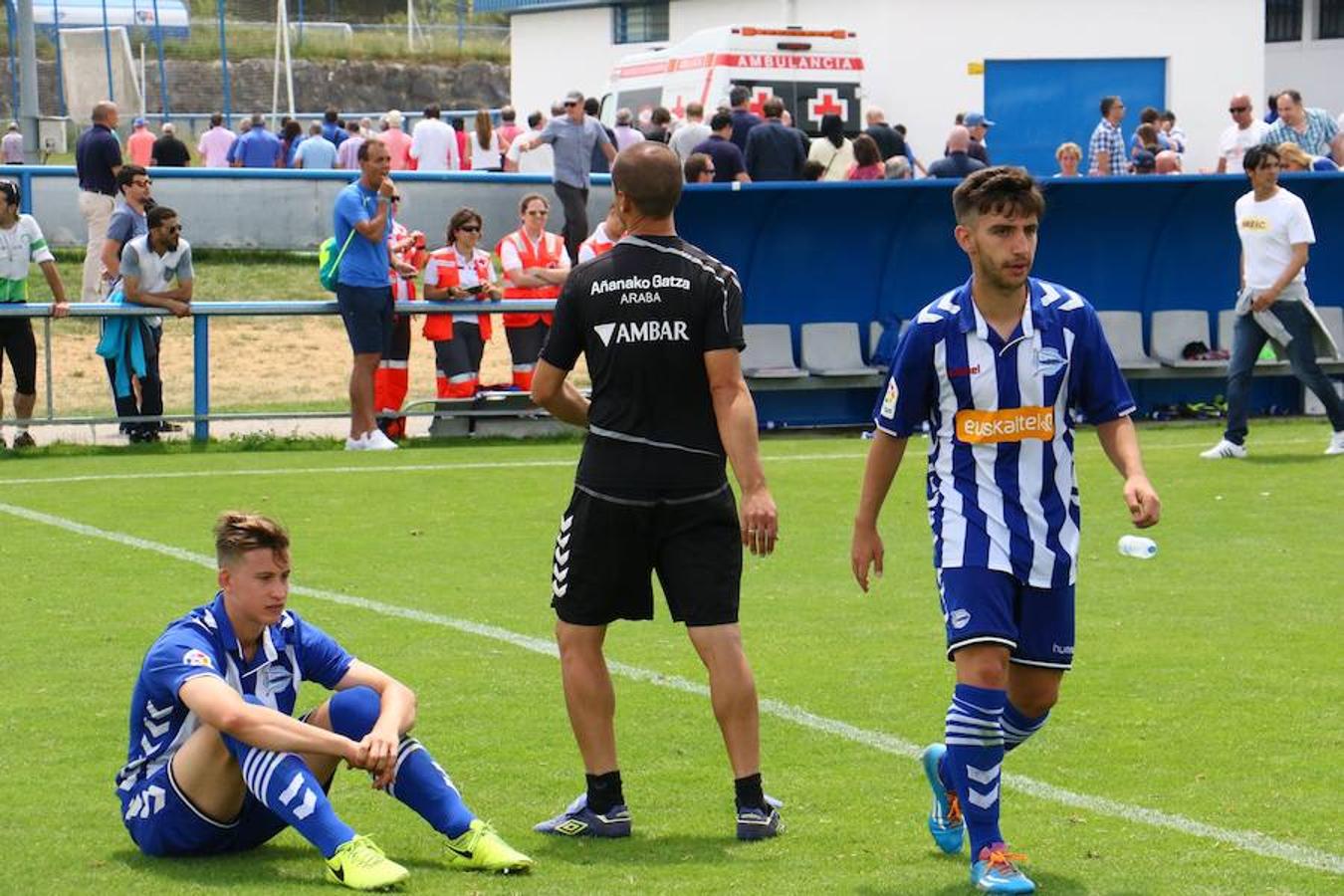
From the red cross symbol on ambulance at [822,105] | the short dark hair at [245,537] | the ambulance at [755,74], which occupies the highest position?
the ambulance at [755,74]

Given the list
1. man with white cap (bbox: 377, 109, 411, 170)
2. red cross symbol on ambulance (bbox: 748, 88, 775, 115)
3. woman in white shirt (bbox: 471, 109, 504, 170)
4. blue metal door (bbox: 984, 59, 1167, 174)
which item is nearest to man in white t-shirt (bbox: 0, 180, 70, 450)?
red cross symbol on ambulance (bbox: 748, 88, 775, 115)

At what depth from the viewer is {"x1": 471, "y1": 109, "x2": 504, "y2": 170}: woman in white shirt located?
31.3 m

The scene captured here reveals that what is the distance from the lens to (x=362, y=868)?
17.9ft

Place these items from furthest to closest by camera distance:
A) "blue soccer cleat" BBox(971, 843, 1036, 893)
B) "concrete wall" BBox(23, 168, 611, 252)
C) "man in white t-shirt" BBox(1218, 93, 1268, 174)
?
"concrete wall" BBox(23, 168, 611, 252)
"man in white t-shirt" BBox(1218, 93, 1268, 174)
"blue soccer cleat" BBox(971, 843, 1036, 893)

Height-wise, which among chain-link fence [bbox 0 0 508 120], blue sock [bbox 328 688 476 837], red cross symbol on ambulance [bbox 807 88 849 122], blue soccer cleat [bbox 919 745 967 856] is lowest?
blue soccer cleat [bbox 919 745 967 856]

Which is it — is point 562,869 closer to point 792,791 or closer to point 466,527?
point 792,791

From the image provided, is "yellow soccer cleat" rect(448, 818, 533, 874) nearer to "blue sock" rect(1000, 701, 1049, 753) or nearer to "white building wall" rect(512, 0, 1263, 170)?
"blue sock" rect(1000, 701, 1049, 753)

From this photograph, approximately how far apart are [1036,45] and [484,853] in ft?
109

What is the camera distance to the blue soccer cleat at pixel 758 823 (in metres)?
6.06

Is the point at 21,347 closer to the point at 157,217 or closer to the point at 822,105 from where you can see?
the point at 157,217

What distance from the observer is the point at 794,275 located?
59.1 ft

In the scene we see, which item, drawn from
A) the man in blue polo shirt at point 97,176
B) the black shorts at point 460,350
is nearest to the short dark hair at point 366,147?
the black shorts at point 460,350

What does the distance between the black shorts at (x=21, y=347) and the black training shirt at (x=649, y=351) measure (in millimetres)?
10774

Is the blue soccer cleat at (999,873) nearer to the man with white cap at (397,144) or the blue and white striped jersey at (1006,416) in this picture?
the blue and white striped jersey at (1006,416)
